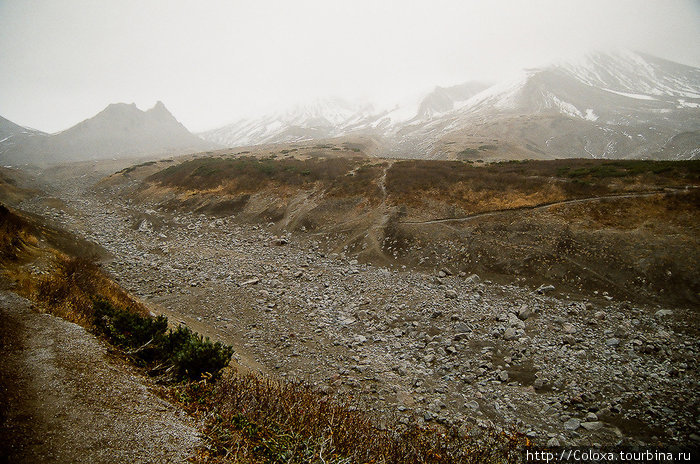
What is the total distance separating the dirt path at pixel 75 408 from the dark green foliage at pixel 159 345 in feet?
3.37

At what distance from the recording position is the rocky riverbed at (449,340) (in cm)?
1057

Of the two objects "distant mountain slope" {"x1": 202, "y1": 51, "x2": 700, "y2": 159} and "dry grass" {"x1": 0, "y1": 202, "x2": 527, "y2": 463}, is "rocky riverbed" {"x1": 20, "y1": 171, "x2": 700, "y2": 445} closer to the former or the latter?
"dry grass" {"x1": 0, "y1": 202, "x2": 527, "y2": 463}

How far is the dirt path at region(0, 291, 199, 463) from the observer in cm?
433

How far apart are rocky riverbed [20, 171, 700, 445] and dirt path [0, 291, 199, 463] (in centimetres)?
733

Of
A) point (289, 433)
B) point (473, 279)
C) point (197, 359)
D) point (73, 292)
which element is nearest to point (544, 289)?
point (473, 279)

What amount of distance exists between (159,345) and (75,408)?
345 cm

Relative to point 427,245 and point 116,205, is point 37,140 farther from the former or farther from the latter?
point 427,245

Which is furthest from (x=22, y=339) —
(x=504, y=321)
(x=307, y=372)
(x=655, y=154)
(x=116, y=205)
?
(x=655, y=154)

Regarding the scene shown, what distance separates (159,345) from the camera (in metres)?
8.42

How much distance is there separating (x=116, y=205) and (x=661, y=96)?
302 meters

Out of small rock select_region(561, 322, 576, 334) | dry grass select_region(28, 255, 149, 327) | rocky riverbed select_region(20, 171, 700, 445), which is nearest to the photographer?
dry grass select_region(28, 255, 149, 327)

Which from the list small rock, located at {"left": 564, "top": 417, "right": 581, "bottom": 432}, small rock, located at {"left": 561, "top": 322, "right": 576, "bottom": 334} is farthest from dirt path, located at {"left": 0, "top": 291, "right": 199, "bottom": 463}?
small rock, located at {"left": 561, "top": 322, "right": 576, "bottom": 334}

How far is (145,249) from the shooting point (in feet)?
89.0

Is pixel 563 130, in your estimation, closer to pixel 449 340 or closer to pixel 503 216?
pixel 503 216
